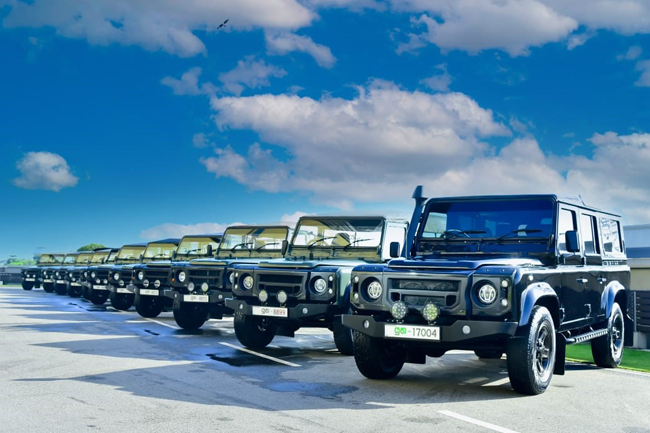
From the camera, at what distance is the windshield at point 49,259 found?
108 ft

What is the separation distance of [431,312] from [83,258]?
2522cm

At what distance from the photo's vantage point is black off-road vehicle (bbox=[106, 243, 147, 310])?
19753 mm

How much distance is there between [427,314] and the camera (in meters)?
7.40

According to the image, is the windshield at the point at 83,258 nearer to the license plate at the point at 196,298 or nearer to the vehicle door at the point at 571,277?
the license plate at the point at 196,298

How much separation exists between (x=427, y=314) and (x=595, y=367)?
4164 mm

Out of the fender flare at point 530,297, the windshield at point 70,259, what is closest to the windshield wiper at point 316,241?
the fender flare at point 530,297

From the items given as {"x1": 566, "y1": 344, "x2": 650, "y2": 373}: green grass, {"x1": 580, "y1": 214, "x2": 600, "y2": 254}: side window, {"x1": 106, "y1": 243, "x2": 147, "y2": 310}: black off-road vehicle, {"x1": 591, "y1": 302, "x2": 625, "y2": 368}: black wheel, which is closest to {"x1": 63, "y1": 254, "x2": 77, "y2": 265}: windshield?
{"x1": 106, "y1": 243, "x2": 147, "y2": 310}: black off-road vehicle

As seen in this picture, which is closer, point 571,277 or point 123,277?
point 571,277

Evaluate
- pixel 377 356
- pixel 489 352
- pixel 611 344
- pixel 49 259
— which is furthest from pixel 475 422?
pixel 49 259

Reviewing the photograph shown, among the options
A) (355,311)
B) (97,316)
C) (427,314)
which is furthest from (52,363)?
(97,316)

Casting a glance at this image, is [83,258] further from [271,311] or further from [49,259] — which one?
[271,311]

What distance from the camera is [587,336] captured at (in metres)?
8.97

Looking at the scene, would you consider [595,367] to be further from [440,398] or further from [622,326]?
[440,398]

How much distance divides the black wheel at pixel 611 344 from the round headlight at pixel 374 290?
13.0 ft
